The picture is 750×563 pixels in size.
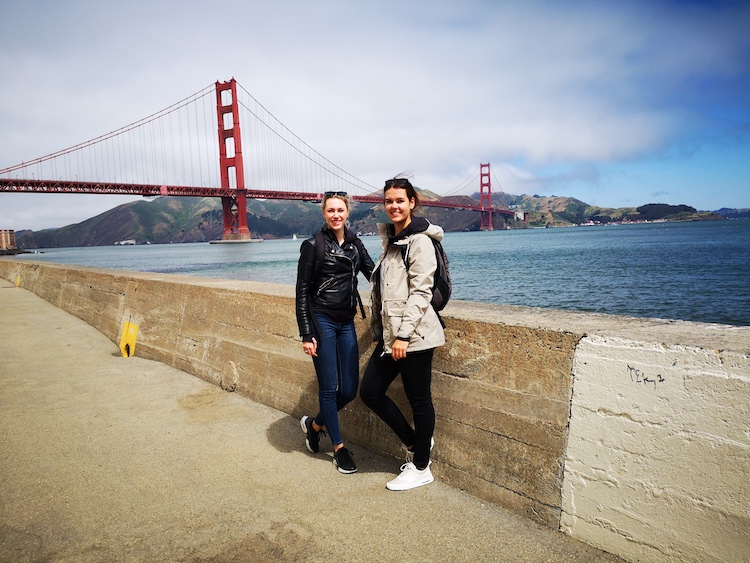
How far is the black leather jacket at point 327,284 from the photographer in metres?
2.51

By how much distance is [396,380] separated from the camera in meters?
2.67

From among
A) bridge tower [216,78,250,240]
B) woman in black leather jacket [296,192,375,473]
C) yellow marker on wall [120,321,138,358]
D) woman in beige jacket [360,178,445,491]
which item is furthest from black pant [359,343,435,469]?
bridge tower [216,78,250,240]


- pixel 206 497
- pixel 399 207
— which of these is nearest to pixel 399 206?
pixel 399 207

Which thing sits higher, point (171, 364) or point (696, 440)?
point (696, 440)

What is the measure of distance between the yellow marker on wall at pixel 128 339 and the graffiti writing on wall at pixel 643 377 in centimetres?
478

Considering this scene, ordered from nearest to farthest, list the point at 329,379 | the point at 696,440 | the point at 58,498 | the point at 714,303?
the point at 696,440, the point at 58,498, the point at 329,379, the point at 714,303

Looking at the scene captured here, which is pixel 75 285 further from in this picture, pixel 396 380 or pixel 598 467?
pixel 598 467

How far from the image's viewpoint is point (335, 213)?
2576mm

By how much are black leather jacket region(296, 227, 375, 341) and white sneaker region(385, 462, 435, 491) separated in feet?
2.65

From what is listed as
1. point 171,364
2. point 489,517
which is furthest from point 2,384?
point 489,517

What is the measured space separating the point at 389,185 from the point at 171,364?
126 inches

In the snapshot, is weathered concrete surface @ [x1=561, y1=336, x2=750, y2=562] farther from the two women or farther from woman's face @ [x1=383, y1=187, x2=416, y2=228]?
woman's face @ [x1=383, y1=187, x2=416, y2=228]

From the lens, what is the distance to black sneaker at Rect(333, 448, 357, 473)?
101 inches

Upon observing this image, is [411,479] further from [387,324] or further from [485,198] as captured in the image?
[485,198]
